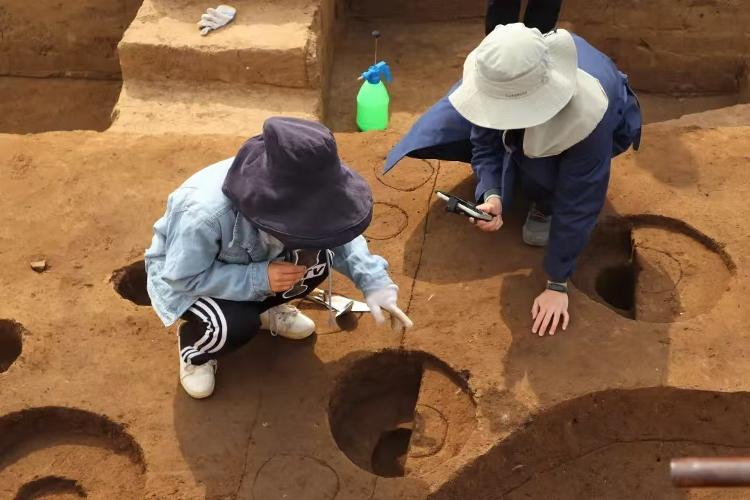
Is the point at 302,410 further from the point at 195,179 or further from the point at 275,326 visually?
the point at 195,179

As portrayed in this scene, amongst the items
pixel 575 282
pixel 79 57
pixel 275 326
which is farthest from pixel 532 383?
pixel 79 57

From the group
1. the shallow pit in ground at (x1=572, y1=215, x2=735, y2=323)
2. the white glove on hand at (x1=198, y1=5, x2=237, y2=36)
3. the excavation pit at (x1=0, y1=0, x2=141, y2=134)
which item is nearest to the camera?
the shallow pit in ground at (x1=572, y1=215, x2=735, y2=323)

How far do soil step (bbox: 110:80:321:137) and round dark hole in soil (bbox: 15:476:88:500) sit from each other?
2.14 meters

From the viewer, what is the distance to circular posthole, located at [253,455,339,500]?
2914 mm

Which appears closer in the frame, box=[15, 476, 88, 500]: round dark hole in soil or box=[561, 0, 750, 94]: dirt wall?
box=[15, 476, 88, 500]: round dark hole in soil

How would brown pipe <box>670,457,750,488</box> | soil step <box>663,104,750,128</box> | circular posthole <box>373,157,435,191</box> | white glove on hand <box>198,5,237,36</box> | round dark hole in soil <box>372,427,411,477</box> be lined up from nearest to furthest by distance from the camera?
brown pipe <box>670,457,750,488</box>
round dark hole in soil <box>372,427,411,477</box>
circular posthole <box>373,157,435,191</box>
white glove on hand <box>198,5,237,36</box>
soil step <box>663,104,750,128</box>

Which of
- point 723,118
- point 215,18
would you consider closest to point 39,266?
point 215,18

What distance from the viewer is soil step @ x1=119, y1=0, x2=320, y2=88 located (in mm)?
4934

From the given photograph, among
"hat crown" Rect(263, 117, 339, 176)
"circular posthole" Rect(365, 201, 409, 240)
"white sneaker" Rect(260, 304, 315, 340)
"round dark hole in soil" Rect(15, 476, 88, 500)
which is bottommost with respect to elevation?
"round dark hole in soil" Rect(15, 476, 88, 500)

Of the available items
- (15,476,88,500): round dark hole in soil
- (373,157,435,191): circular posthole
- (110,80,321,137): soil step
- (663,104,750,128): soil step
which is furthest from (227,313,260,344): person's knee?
(663,104,750,128): soil step

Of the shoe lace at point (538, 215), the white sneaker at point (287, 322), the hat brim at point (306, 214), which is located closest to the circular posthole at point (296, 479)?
the white sneaker at point (287, 322)

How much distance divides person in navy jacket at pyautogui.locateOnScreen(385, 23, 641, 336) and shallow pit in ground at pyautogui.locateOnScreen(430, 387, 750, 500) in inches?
14.3

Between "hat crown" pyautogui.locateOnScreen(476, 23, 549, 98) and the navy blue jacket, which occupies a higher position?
"hat crown" pyautogui.locateOnScreen(476, 23, 549, 98)

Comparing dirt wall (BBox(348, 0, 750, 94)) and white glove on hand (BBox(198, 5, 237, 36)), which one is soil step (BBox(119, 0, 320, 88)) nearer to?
white glove on hand (BBox(198, 5, 237, 36))
